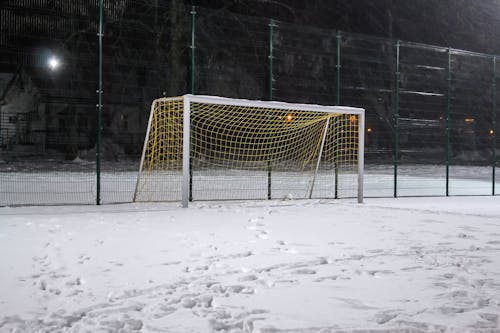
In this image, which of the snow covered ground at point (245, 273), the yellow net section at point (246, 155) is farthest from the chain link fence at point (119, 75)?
the snow covered ground at point (245, 273)

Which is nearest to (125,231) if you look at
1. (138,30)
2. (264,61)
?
(138,30)

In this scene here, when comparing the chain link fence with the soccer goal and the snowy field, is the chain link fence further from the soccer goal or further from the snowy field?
the soccer goal

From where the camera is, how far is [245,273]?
4.04 meters

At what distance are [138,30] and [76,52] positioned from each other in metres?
1.51

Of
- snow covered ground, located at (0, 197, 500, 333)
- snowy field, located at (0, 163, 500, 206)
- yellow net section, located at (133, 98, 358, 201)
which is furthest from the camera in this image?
snowy field, located at (0, 163, 500, 206)

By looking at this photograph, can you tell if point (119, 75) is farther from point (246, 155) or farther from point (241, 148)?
point (246, 155)

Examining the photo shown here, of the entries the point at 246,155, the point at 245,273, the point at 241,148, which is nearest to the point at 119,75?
the point at 241,148

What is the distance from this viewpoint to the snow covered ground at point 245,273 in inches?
118

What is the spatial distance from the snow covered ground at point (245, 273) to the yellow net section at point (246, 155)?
7.51 feet

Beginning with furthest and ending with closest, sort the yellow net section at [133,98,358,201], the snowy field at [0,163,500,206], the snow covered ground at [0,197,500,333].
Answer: the snowy field at [0,163,500,206], the yellow net section at [133,98,358,201], the snow covered ground at [0,197,500,333]

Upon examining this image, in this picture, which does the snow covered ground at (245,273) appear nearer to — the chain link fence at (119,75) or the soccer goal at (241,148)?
the soccer goal at (241,148)

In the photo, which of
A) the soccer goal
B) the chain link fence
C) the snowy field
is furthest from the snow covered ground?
the chain link fence

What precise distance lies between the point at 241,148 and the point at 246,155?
0.50 ft

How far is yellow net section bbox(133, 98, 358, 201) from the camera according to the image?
928 centimetres
